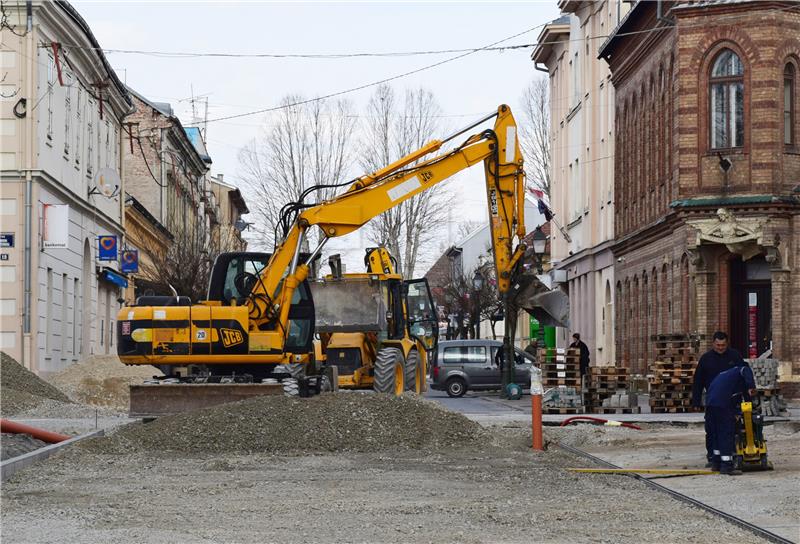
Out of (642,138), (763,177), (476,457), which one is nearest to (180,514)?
(476,457)

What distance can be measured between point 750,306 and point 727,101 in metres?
5.07

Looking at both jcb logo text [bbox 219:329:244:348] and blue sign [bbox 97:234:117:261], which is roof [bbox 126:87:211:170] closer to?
blue sign [bbox 97:234:117:261]

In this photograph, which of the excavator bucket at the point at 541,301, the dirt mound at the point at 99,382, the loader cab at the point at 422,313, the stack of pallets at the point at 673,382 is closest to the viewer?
the excavator bucket at the point at 541,301

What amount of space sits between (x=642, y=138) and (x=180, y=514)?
34.4m

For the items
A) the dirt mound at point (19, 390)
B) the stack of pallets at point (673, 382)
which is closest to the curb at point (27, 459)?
the dirt mound at point (19, 390)

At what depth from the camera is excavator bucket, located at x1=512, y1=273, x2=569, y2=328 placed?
87.1 ft

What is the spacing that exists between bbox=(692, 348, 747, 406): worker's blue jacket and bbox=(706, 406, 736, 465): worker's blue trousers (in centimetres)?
76

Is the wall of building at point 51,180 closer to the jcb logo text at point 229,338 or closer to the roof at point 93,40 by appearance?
the roof at point 93,40

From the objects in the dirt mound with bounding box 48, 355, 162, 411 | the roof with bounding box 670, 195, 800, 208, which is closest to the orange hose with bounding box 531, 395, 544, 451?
the dirt mound with bounding box 48, 355, 162, 411

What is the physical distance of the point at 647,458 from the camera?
62.7ft

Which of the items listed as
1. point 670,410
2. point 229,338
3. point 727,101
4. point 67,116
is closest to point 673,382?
point 670,410

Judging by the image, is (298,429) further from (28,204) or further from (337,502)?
(28,204)

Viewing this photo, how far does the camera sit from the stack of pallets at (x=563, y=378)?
30.8 m

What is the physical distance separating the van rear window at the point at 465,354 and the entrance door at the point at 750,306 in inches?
410
